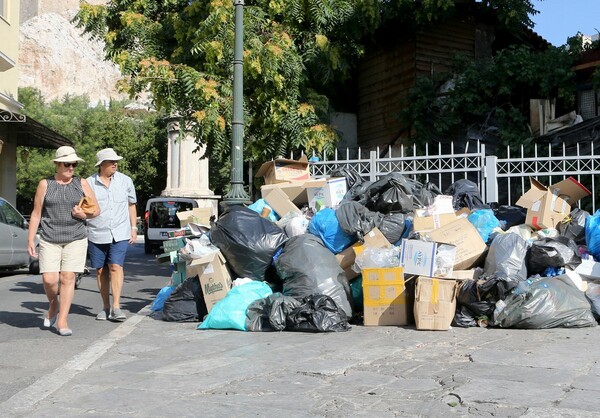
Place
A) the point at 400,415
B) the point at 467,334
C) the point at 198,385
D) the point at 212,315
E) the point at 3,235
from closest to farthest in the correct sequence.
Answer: the point at 400,415 < the point at 198,385 < the point at 467,334 < the point at 212,315 < the point at 3,235

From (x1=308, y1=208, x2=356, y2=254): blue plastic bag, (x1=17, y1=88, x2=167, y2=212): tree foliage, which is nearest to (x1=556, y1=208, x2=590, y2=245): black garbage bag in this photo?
(x1=308, y1=208, x2=356, y2=254): blue plastic bag

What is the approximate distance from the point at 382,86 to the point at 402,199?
8306mm

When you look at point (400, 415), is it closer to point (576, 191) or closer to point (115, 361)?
point (115, 361)

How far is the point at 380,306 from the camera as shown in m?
6.62

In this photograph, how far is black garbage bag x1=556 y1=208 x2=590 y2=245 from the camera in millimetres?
7534

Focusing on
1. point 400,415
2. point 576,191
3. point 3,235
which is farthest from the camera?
point 3,235

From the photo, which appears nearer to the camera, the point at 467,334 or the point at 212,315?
the point at 467,334

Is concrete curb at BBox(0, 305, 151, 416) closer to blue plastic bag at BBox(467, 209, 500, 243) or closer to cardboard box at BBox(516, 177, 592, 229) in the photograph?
blue plastic bag at BBox(467, 209, 500, 243)

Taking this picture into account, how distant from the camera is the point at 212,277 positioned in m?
6.99

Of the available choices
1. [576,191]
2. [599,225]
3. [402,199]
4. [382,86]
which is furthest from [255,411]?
[382,86]

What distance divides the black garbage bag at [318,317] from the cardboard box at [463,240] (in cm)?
130

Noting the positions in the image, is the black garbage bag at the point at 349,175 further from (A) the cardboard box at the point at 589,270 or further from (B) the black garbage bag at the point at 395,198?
(A) the cardboard box at the point at 589,270

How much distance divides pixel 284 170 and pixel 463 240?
10.0ft

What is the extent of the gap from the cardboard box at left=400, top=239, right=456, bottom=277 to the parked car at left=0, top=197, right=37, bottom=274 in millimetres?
9077
